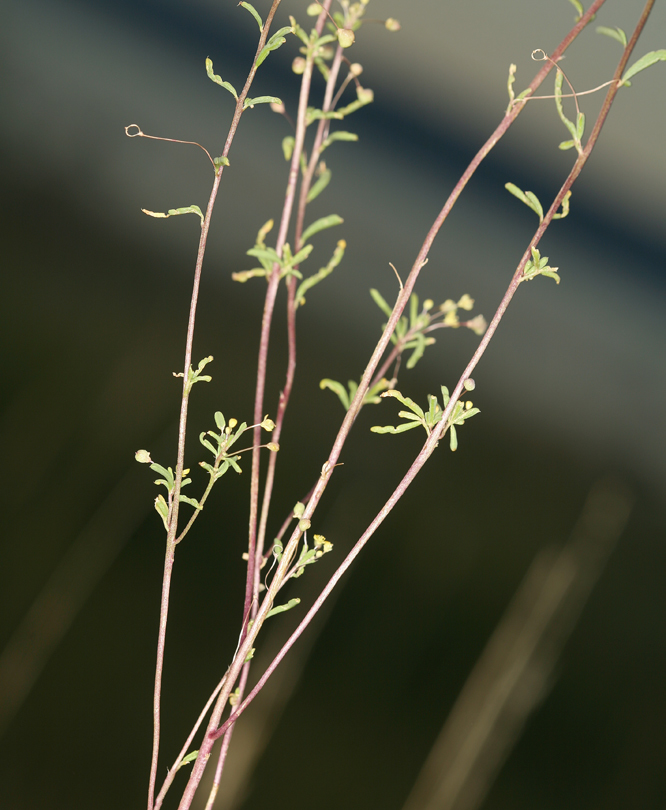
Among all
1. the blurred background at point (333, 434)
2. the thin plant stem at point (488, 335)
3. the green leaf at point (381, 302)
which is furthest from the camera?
the blurred background at point (333, 434)

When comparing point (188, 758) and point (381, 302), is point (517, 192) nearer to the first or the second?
point (381, 302)

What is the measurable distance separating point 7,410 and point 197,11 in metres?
0.96

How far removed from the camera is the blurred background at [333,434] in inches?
37.3

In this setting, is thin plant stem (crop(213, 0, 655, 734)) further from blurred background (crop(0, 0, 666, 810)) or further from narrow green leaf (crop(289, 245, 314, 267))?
blurred background (crop(0, 0, 666, 810))

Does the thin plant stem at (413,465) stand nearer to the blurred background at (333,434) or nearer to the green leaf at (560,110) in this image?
the green leaf at (560,110)

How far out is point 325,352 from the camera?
1.22 m

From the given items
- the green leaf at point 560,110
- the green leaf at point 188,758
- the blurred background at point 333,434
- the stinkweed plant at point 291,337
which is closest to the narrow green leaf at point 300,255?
the stinkweed plant at point 291,337

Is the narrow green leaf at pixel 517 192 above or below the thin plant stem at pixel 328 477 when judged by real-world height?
above

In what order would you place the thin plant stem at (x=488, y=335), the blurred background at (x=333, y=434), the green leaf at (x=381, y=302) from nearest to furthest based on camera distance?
the thin plant stem at (x=488, y=335) → the green leaf at (x=381, y=302) → the blurred background at (x=333, y=434)

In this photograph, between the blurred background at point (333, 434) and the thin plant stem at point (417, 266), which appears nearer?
the thin plant stem at point (417, 266)

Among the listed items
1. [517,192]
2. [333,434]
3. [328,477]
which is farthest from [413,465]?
[333,434]

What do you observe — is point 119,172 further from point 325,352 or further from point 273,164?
point 325,352

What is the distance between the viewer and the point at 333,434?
45.9 inches

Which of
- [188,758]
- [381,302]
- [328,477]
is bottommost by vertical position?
[188,758]
